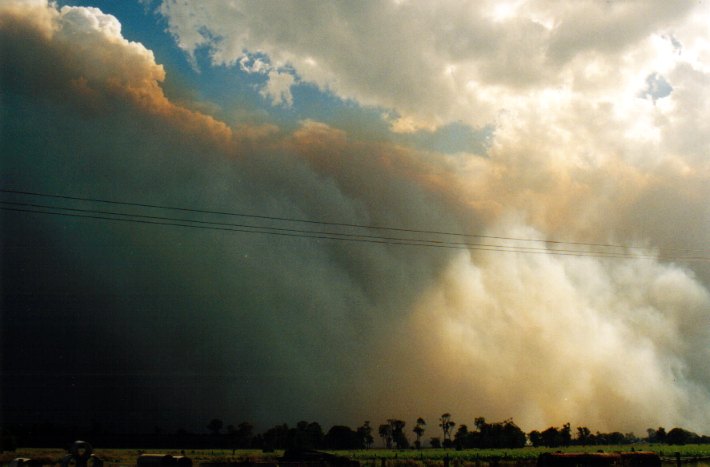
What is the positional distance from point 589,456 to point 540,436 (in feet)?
544

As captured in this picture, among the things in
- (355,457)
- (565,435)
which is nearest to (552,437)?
(565,435)

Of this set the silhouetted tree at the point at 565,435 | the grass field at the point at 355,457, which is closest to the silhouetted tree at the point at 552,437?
the silhouetted tree at the point at 565,435

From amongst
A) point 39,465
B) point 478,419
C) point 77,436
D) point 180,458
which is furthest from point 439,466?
point 478,419

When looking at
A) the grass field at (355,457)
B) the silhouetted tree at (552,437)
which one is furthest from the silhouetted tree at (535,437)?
the grass field at (355,457)

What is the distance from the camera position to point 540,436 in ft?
618

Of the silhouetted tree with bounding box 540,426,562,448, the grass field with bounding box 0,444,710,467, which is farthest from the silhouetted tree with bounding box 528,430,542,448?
the grass field with bounding box 0,444,710,467

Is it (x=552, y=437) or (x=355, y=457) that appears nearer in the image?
(x=355, y=457)

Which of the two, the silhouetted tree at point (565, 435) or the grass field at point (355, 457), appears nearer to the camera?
the grass field at point (355, 457)

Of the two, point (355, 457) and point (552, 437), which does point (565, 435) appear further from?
point (355, 457)

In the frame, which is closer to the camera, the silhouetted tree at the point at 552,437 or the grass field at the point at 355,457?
the grass field at the point at 355,457

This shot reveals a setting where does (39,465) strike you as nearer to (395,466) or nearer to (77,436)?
(395,466)

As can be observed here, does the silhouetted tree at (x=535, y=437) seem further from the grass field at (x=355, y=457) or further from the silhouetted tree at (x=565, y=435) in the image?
the grass field at (x=355, y=457)

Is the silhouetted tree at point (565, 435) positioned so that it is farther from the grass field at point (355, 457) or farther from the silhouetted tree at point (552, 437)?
the grass field at point (355, 457)

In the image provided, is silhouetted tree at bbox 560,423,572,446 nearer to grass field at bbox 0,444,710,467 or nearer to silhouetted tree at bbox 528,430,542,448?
silhouetted tree at bbox 528,430,542,448
